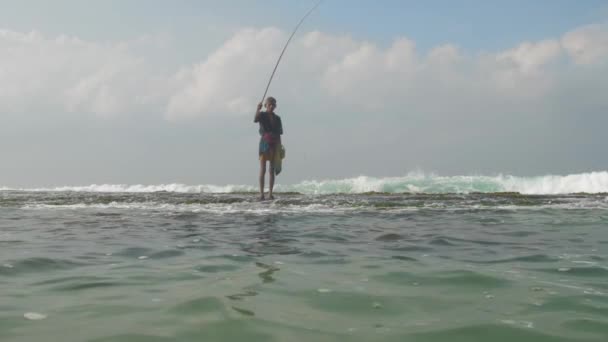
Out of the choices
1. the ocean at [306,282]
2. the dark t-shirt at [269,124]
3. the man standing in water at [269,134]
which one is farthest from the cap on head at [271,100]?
the ocean at [306,282]

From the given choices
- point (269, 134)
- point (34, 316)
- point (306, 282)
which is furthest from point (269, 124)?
point (34, 316)

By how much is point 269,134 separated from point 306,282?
31.0ft

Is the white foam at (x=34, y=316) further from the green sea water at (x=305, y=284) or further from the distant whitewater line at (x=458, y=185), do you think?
the distant whitewater line at (x=458, y=185)

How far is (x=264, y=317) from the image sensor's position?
2561mm

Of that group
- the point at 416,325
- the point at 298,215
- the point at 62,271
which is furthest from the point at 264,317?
the point at 298,215

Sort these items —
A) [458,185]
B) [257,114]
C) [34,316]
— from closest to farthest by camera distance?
[34,316] < [257,114] < [458,185]

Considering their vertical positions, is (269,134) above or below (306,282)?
above

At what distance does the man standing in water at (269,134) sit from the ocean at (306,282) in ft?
18.0

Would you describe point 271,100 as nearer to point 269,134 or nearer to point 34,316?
point 269,134

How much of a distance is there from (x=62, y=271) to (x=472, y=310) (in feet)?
10.5

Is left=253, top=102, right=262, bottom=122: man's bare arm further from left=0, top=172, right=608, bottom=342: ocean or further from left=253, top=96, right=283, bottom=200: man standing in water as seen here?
left=0, top=172, right=608, bottom=342: ocean

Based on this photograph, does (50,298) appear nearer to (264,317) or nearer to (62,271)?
(62,271)

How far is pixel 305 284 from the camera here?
3.39m

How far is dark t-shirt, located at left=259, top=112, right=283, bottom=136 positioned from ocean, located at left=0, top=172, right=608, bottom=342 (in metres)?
5.54
